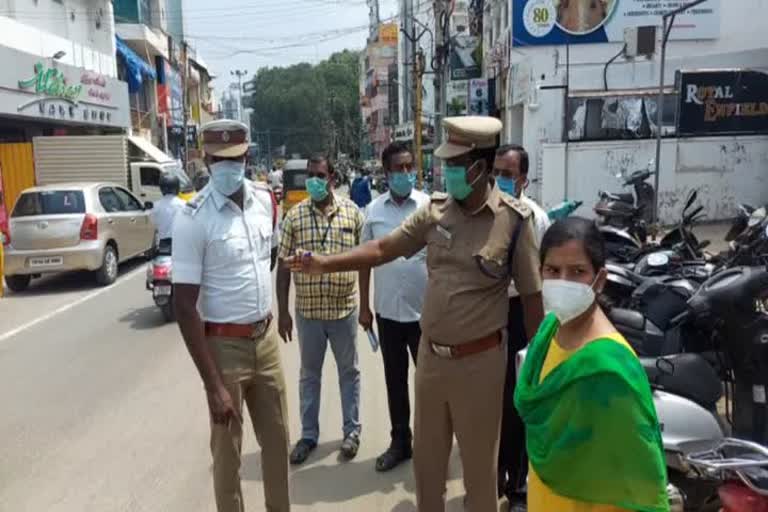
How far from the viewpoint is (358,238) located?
4.61 meters

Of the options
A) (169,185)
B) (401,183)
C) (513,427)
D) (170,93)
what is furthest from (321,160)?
(170,93)

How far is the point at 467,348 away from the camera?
2.99m

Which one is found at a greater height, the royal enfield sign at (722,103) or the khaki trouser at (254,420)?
the royal enfield sign at (722,103)

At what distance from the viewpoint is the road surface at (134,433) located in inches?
162

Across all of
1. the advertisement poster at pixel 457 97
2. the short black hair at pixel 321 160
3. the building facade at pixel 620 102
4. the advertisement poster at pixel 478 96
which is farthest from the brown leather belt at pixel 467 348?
the advertisement poster at pixel 457 97

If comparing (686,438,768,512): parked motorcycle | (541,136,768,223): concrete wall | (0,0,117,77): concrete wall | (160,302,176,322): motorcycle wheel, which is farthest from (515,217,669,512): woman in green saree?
Answer: (0,0,117,77): concrete wall

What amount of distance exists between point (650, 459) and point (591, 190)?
54.9ft

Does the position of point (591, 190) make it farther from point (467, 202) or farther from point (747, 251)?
point (467, 202)

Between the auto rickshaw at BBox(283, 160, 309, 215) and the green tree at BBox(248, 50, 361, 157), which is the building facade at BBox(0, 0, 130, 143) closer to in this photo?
the auto rickshaw at BBox(283, 160, 309, 215)

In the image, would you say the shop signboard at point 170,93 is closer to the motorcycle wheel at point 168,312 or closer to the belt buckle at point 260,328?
the motorcycle wheel at point 168,312

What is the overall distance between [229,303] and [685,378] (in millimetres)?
2215

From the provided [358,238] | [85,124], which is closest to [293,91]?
[85,124]

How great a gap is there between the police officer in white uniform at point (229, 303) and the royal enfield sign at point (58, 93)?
622 inches

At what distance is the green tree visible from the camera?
301 ft
